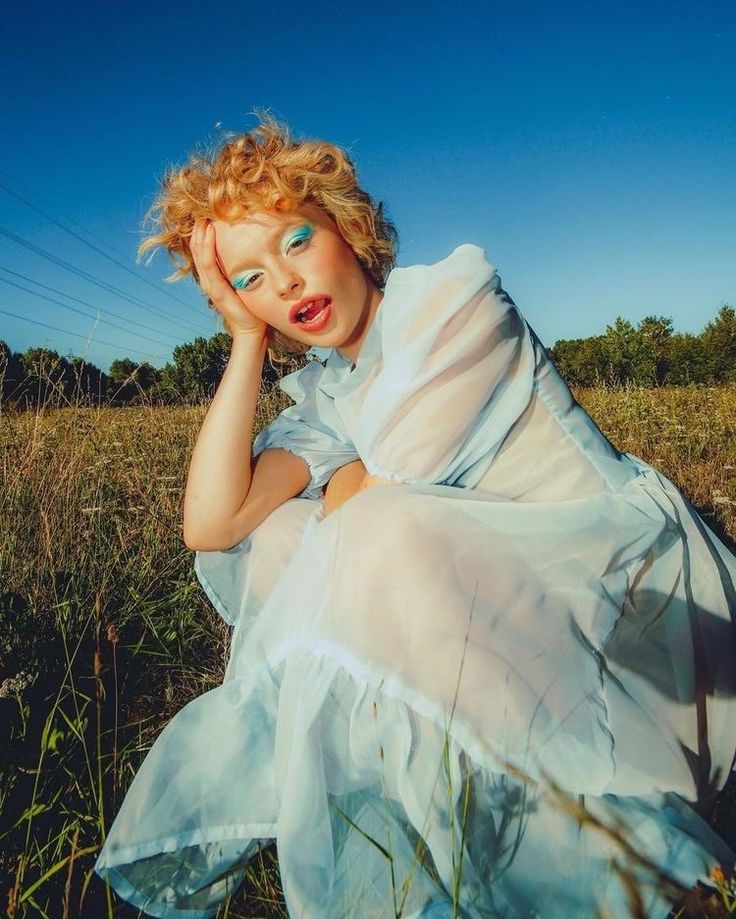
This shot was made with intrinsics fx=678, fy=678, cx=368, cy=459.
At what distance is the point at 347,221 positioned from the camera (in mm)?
1994

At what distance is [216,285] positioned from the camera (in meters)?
2.00

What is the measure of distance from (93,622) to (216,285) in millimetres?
1217

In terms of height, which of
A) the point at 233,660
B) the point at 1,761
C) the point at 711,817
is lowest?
the point at 711,817

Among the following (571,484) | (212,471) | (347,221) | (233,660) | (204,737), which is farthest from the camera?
(347,221)

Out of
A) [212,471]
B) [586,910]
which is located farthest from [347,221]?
[586,910]

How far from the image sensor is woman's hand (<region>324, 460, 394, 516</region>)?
1.80m

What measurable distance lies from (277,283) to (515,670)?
119 centimetres

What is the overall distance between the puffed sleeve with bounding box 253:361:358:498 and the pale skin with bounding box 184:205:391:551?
36mm

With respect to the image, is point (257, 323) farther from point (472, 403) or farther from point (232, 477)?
point (472, 403)

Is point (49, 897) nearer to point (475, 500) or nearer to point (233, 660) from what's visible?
point (233, 660)

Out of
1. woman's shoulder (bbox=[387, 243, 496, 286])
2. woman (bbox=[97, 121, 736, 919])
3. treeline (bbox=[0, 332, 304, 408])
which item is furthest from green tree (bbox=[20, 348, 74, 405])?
woman's shoulder (bbox=[387, 243, 496, 286])

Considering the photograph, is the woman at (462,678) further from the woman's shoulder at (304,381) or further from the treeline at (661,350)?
the treeline at (661,350)

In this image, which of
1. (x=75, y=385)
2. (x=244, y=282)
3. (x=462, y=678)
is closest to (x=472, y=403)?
(x=462, y=678)

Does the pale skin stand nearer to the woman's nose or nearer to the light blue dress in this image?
the woman's nose
